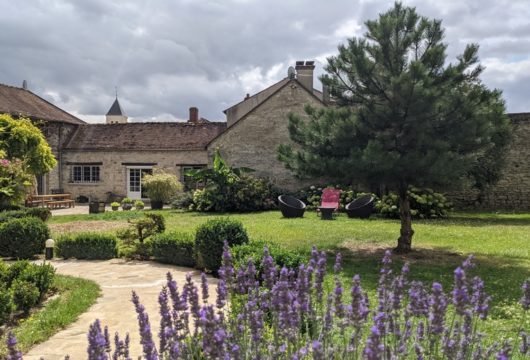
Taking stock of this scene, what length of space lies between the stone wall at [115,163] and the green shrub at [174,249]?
52.6ft

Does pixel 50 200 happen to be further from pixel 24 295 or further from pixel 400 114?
pixel 400 114

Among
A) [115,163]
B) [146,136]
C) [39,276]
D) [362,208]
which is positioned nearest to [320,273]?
[39,276]

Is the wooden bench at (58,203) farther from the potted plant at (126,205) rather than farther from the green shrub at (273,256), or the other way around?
the green shrub at (273,256)

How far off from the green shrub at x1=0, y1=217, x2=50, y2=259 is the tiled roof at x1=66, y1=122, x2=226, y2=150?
50.7 feet

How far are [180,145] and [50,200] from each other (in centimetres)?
738

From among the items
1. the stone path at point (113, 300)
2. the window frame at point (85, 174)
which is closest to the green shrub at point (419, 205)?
the stone path at point (113, 300)

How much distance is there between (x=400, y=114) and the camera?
8656 millimetres

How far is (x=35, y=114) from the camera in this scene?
25.6m

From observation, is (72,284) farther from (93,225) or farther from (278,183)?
(278,183)

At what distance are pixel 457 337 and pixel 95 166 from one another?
1037 inches

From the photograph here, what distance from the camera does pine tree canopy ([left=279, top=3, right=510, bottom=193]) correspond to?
823cm

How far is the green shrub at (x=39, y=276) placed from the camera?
623 cm

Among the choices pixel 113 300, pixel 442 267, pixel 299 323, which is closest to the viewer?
pixel 299 323

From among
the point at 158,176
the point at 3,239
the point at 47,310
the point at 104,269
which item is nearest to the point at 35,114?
the point at 158,176
